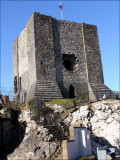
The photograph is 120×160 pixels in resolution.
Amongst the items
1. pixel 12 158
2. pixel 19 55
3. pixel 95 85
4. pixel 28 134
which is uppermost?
pixel 19 55

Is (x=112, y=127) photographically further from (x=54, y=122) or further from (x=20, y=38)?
(x=20, y=38)

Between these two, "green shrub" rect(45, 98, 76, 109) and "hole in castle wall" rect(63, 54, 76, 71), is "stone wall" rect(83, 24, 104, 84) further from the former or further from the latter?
"green shrub" rect(45, 98, 76, 109)

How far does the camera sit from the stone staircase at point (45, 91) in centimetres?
2045

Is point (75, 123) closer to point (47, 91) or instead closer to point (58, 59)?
point (47, 91)

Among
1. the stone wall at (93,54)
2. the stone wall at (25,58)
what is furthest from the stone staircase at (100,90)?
the stone wall at (25,58)

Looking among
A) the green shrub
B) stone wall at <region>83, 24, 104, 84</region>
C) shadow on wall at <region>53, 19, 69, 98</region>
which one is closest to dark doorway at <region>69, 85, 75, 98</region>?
shadow on wall at <region>53, 19, 69, 98</region>

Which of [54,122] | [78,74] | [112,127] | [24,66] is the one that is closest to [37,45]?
[24,66]

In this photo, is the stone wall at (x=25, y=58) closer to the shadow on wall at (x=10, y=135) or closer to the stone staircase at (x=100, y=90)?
the stone staircase at (x=100, y=90)

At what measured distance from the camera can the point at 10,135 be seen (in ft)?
50.5

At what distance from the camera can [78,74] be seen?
24062 mm

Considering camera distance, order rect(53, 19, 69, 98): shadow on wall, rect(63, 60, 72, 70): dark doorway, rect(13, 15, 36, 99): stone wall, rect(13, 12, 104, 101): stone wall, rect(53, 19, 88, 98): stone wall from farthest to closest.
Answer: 1. rect(63, 60, 72, 70): dark doorway
2. rect(53, 19, 88, 98): stone wall
3. rect(13, 15, 36, 99): stone wall
4. rect(53, 19, 69, 98): shadow on wall
5. rect(13, 12, 104, 101): stone wall

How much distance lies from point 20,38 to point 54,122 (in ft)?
48.4

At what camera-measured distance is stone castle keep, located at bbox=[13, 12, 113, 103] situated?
72.1 ft

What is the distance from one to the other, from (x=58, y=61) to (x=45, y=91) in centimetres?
393
